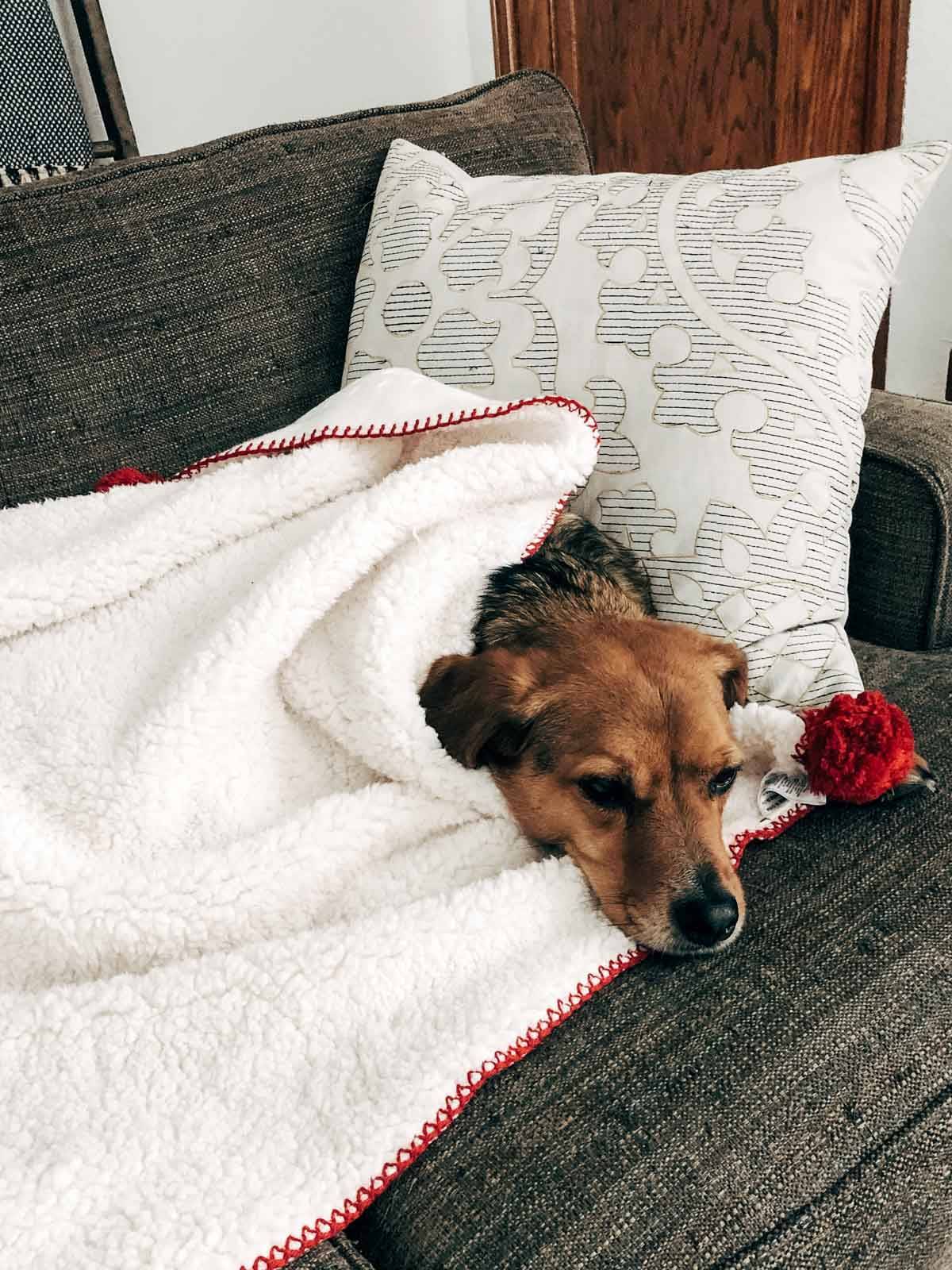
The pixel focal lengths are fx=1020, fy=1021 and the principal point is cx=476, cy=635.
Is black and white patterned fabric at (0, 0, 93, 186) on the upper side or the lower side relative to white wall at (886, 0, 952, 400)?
upper

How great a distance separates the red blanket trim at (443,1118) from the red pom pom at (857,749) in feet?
0.91

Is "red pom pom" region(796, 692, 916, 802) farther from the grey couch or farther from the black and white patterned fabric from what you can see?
the black and white patterned fabric

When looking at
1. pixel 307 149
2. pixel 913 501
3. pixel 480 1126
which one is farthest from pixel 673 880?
pixel 307 149

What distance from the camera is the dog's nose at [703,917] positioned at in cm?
95

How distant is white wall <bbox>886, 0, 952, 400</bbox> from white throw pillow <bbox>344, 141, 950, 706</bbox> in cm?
146

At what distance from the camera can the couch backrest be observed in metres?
1.41

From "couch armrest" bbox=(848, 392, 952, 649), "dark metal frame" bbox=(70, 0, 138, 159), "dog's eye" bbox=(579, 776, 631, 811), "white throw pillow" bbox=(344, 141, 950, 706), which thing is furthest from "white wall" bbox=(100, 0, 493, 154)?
"dog's eye" bbox=(579, 776, 631, 811)

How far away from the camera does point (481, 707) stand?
3.52 feet

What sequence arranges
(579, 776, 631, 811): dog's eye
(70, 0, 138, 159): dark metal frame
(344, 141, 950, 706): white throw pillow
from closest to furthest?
(579, 776, 631, 811): dog's eye
(344, 141, 950, 706): white throw pillow
(70, 0, 138, 159): dark metal frame

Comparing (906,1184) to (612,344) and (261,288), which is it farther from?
(261,288)

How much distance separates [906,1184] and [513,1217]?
12.4 inches

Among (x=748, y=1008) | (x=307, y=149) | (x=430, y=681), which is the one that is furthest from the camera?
(x=307, y=149)

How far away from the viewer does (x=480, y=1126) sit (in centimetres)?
82

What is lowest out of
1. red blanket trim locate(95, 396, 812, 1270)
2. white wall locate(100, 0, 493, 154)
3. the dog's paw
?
the dog's paw
